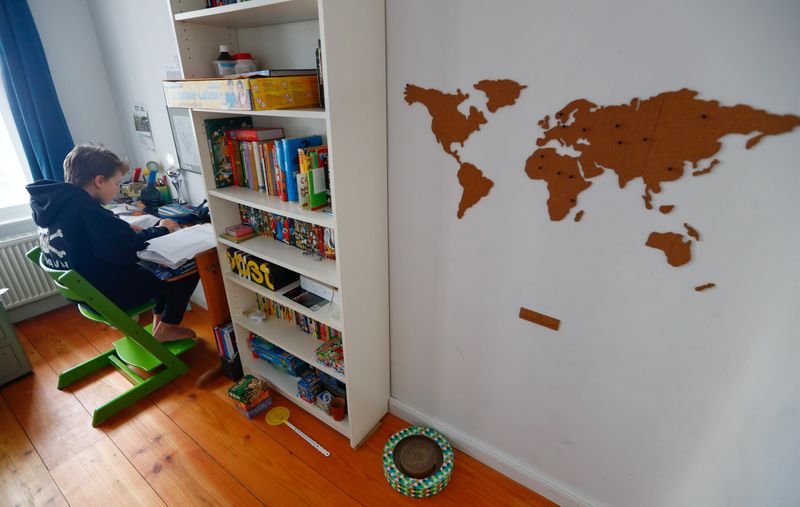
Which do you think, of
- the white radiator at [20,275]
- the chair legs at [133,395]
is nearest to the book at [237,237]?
the chair legs at [133,395]

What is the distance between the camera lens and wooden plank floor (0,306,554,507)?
161 centimetres

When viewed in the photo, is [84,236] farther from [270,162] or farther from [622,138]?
[622,138]

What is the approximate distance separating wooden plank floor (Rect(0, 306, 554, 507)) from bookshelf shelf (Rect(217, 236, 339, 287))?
880mm

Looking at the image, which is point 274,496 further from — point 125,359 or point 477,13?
point 477,13

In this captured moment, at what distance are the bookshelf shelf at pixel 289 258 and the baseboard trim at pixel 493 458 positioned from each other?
0.85m

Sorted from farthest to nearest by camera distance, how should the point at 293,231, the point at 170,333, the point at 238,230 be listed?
the point at 170,333 < the point at 238,230 < the point at 293,231

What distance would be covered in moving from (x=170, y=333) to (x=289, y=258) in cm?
138

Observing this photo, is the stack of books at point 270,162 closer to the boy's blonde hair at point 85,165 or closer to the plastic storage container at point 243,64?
the plastic storage container at point 243,64

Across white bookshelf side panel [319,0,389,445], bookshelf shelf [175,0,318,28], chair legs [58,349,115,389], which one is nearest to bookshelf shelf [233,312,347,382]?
white bookshelf side panel [319,0,389,445]

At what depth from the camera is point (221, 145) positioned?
5.80 ft

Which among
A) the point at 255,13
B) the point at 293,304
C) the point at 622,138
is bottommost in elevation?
the point at 293,304

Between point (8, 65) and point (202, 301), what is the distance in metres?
1.86

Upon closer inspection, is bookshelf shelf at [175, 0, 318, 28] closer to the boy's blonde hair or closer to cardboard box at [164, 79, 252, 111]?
cardboard box at [164, 79, 252, 111]

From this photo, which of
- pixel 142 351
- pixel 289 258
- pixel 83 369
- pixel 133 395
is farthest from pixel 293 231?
pixel 83 369
